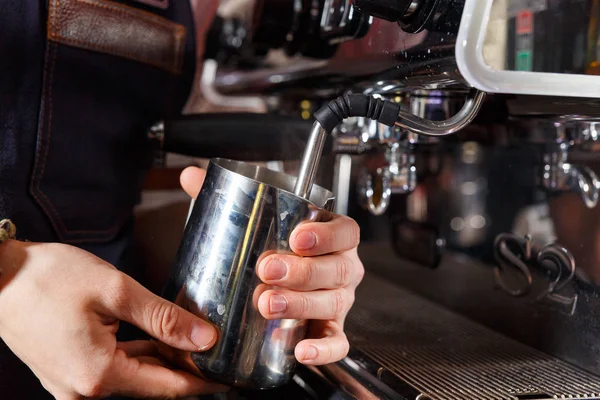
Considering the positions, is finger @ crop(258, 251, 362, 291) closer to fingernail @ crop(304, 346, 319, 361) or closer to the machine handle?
fingernail @ crop(304, 346, 319, 361)

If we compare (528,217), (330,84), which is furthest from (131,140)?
(528,217)

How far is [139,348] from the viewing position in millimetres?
479

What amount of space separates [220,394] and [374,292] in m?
0.32

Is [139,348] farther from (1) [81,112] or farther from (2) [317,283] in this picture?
(1) [81,112]

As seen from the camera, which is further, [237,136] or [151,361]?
[237,136]

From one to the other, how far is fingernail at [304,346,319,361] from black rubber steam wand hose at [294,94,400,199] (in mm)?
119

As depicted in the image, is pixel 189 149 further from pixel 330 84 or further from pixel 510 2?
pixel 510 2

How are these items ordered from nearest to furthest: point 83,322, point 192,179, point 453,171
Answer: point 83,322 → point 192,179 → point 453,171

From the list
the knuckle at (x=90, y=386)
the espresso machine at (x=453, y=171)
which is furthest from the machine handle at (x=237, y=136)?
the knuckle at (x=90, y=386)

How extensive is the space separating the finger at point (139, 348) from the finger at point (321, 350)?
0.12 m

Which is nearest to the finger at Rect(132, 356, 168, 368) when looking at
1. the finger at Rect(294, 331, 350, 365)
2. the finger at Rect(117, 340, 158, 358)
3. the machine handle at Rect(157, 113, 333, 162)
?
the finger at Rect(117, 340, 158, 358)

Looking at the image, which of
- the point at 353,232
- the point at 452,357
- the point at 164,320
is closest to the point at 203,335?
the point at 164,320

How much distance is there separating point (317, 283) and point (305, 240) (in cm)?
5

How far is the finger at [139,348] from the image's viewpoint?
0.47 metres
